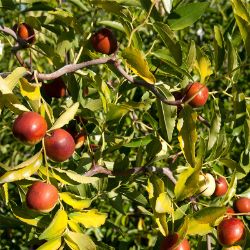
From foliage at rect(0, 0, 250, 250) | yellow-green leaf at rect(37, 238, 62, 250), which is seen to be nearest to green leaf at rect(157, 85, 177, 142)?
foliage at rect(0, 0, 250, 250)

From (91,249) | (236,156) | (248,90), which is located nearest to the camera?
(91,249)

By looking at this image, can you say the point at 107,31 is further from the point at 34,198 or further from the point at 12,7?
the point at 34,198

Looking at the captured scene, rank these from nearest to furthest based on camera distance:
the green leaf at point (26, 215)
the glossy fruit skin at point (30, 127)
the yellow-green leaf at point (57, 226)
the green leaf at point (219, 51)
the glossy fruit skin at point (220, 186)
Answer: the glossy fruit skin at point (30, 127) → the yellow-green leaf at point (57, 226) → the green leaf at point (26, 215) → the green leaf at point (219, 51) → the glossy fruit skin at point (220, 186)

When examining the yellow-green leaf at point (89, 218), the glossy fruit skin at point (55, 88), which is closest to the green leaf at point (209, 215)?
the yellow-green leaf at point (89, 218)

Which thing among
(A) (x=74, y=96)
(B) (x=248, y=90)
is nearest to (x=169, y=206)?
(A) (x=74, y=96)

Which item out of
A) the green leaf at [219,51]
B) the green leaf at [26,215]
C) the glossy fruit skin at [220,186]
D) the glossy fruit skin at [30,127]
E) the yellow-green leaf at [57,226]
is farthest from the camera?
the glossy fruit skin at [220,186]

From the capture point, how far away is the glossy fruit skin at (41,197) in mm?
1022

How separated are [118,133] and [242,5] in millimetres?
801

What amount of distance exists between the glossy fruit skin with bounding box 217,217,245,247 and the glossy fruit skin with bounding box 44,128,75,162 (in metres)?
0.43

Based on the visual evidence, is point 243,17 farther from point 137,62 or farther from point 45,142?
point 45,142

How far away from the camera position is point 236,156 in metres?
2.67

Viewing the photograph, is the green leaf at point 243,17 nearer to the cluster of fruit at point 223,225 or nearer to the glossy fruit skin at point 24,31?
the cluster of fruit at point 223,225

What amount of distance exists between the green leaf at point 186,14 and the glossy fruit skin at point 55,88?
0.36 m

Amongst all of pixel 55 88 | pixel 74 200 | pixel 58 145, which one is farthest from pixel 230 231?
pixel 55 88
